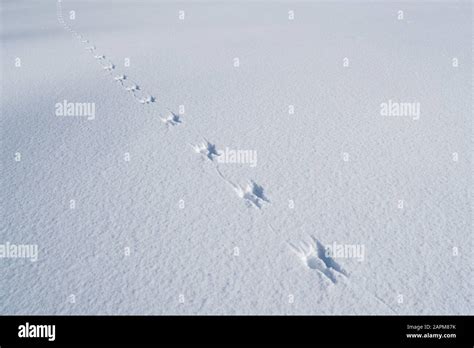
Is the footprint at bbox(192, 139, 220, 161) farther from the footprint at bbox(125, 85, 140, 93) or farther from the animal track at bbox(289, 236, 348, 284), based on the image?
the footprint at bbox(125, 85, 140, 93)

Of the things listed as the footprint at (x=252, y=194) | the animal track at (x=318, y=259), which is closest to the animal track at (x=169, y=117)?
the footprint at (x=252, y=194)

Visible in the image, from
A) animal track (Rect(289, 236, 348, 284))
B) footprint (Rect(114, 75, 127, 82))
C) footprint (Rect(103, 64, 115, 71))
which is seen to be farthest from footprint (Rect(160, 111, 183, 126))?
footprint (Rect(103, 64, 115, 71))

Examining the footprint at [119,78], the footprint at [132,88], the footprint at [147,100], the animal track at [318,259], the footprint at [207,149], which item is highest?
the footprint at [119,78]

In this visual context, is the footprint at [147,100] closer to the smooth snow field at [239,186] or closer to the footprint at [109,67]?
the smooth snow field at [239,186]

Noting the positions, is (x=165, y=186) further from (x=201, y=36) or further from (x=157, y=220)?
(x=201, y=36)

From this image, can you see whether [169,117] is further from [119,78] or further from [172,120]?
[119,78]

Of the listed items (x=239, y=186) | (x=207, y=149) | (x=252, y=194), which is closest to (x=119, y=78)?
(x=207, y=149)

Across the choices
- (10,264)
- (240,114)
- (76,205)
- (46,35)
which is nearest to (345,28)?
(240,114)
